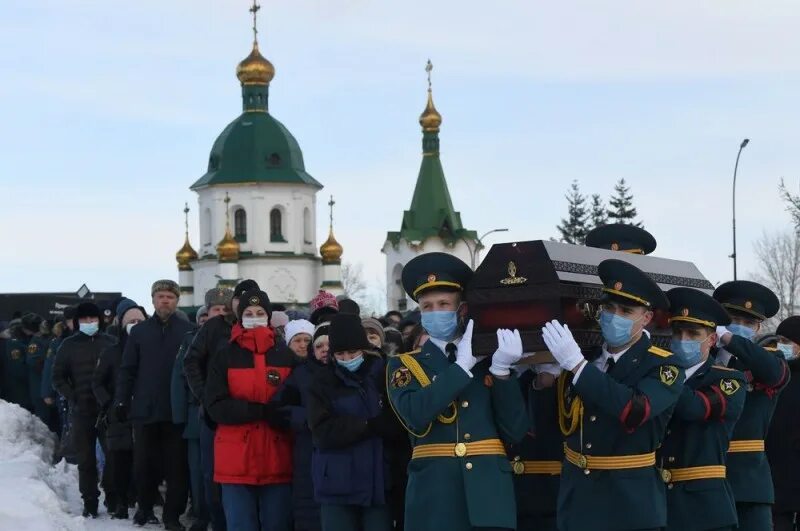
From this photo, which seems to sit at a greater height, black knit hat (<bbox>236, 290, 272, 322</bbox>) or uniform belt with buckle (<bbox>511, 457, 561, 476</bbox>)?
black knit hat (<bbox>236, 290, 272, 322</bbox>)

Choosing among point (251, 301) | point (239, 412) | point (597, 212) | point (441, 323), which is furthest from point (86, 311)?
point (597, 212)

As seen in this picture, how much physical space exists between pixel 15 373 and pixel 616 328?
17962 millimetres

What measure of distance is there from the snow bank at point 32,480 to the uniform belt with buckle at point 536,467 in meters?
4.59

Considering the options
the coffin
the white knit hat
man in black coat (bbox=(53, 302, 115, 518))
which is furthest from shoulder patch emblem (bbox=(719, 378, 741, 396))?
man in black coat (bbox=(53, 302, 115, 518))

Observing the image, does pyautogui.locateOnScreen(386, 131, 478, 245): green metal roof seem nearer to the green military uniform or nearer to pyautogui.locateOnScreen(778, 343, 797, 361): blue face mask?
the green military uniform

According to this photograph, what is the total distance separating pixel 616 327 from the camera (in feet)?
23.9

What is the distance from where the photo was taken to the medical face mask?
7.29 m

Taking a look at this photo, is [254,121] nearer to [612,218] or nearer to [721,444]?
[612,218]

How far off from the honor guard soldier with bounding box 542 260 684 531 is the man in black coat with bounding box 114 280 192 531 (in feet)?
21.4

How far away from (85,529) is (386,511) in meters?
4.27

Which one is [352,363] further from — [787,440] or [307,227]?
[307,227]

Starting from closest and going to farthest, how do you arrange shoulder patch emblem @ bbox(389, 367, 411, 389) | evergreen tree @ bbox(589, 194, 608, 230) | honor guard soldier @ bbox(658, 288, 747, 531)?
shoulder patch emblem @ bbox(389, 367, 411, 389)
honor guard soldier @ bbox(658, 288, 747, 531)
evergreen tree @ bbox(589, 194, 608, 230)

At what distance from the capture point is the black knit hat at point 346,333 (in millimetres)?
9320

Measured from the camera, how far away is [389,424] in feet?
30.7
